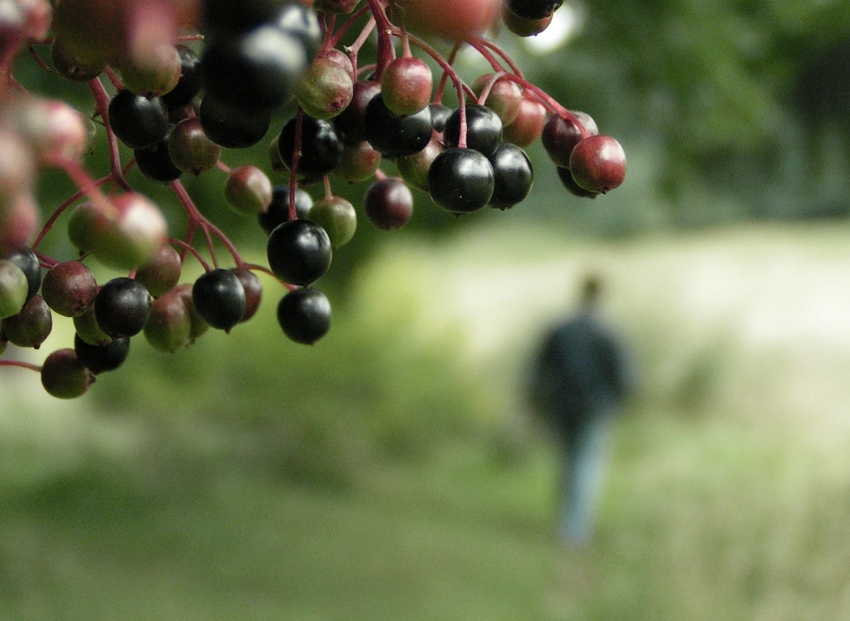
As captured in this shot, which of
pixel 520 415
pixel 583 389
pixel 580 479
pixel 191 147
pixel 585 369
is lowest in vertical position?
pixel 191 147

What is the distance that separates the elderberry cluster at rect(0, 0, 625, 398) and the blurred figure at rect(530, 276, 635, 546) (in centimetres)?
462

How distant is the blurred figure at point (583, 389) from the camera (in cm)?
525

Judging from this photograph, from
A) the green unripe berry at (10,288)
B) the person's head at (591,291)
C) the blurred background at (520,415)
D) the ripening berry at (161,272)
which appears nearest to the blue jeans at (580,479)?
the blurred background at (520,415)

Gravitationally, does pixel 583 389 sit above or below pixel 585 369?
below

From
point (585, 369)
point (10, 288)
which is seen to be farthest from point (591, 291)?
point (10, 288)

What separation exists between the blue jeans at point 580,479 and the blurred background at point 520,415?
27 cm

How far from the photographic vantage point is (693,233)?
37.0 feet

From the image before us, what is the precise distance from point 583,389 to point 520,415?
297cm

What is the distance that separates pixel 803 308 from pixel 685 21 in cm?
834

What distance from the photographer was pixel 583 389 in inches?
205

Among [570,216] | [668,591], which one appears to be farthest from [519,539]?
[570,216]

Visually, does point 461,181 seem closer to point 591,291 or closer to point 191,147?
point 191,147

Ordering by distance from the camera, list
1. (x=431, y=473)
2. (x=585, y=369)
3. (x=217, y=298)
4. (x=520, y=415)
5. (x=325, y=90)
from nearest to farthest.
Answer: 1. (x=325, y=90)
2. (x=217, y=298)
3. (x=585, y=369)
4. (x=431, y=473)
5. (x=520, y=415)

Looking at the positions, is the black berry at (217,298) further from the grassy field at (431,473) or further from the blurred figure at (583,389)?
the blurred figure at (583,389)
